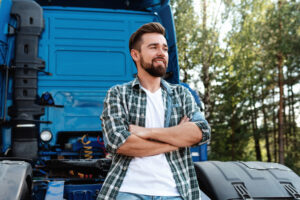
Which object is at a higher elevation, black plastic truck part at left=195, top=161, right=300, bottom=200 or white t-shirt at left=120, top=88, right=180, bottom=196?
Result: white t-shirt at left=120, top=88, right=180, bottom=196

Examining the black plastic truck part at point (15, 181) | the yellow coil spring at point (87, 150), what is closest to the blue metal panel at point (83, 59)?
the yellow coil spring at point (87, 150)

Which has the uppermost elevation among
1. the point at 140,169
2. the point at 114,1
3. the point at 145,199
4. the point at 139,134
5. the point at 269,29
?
the point at 269,29

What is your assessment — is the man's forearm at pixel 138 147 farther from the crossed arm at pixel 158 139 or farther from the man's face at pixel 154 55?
the man's face at pixel 154 55

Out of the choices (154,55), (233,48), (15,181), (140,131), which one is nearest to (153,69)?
(154,55)

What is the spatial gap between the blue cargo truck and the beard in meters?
1.12

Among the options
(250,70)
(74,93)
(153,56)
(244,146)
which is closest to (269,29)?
(250,70)

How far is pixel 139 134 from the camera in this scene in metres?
1.69

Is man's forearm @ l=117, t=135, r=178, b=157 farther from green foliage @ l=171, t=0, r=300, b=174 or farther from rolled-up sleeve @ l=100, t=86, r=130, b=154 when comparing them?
green foliage @ l=171, t=0, r=300, b=174

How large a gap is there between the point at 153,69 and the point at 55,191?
127 cm

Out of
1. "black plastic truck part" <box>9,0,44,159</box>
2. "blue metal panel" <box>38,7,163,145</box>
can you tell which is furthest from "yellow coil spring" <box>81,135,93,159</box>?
"black plastic truck part" <box>9,0,44,159</box>

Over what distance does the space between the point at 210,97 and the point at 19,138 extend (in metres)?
11.9

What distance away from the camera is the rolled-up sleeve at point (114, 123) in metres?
1.67

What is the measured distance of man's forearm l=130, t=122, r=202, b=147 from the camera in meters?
1.69

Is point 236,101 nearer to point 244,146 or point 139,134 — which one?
point 244,146
